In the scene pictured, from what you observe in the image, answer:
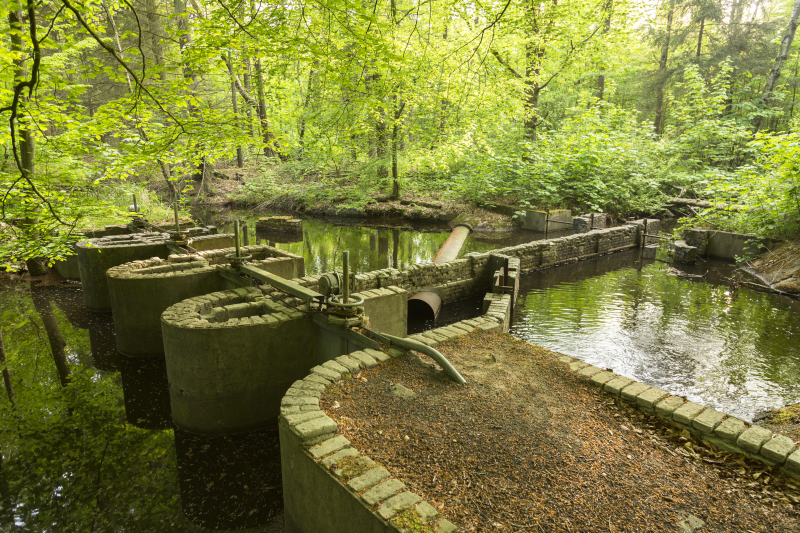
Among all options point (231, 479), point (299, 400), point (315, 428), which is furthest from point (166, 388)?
point (315, 428)

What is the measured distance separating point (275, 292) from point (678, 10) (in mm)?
25886

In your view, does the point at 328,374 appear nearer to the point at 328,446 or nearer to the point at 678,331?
the point at 328,446

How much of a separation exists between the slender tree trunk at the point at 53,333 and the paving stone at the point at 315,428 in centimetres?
552

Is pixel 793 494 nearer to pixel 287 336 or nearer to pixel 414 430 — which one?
pixel 414 430

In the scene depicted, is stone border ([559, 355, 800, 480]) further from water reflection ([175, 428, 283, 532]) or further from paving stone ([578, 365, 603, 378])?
water reflection ([175, 428, 283, 532])

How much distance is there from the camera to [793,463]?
2.83 metres

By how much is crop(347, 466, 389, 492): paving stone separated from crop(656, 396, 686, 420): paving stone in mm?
2424

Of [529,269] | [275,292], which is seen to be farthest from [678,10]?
[275,292]

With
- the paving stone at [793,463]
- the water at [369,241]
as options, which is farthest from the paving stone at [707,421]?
the water at [369,241]

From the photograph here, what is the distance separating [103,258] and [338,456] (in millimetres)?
8029

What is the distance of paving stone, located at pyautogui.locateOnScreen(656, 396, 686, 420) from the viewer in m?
3.44

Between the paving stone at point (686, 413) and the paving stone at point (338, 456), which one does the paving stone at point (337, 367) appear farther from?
the paving stone at point (686, 413)

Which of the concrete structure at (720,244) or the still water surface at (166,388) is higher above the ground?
the concrete structure at (720,244)

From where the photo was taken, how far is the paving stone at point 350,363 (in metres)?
3.99
